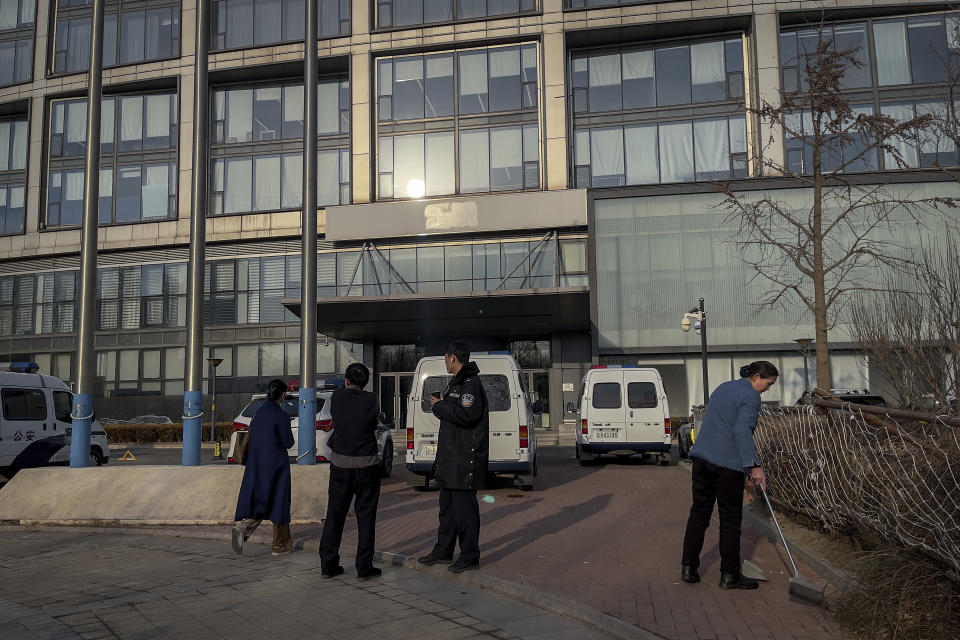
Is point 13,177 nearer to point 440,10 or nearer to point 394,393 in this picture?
point 394,393

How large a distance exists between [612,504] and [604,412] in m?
6.30

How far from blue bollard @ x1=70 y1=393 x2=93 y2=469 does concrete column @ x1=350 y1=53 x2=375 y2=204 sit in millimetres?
24357

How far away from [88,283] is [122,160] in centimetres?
2982

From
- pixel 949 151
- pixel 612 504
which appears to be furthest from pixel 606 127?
pixel 612 504

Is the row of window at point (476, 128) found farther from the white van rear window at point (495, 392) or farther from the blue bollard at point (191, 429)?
the blue bollard at point (191, 429)

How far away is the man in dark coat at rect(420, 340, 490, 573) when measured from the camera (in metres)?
6.57

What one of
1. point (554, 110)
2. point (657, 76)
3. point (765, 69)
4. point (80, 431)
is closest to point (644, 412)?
point (80, 431)

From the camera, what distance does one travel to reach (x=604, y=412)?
17516mm

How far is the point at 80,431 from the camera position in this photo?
35.9 ft

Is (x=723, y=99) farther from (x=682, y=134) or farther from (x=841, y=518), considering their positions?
(x=841, y=518)

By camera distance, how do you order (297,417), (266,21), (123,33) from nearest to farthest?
(297,417), (266,21), (123,33)

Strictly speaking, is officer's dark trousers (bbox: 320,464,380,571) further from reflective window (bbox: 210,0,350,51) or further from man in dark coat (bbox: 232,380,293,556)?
reflective window (bbox: 210,0,350,51)

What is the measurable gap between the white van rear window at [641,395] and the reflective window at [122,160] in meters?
27.3

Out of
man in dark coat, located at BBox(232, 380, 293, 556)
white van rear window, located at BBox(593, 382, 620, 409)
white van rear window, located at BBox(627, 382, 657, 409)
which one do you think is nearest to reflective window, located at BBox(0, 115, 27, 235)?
white van rear window, located at BBox(593, 382, 620, 409)
